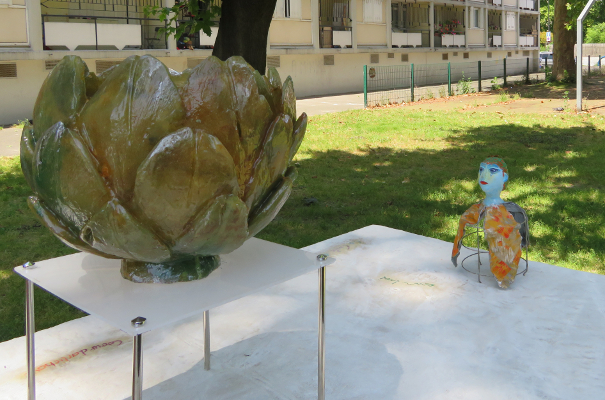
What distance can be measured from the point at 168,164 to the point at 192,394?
3.96ft

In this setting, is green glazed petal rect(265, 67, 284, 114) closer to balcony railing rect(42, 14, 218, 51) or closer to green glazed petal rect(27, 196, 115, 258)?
green glazed petal rect(27, 196, 115, 258)

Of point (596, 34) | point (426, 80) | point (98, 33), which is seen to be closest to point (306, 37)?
point (426, 80)

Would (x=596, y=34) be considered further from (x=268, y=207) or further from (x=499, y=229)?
(x=268, y=207)

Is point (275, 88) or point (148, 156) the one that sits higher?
point (275, 88)

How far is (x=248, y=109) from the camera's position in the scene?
6.41 feet

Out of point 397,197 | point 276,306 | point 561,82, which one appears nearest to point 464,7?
point 561,82

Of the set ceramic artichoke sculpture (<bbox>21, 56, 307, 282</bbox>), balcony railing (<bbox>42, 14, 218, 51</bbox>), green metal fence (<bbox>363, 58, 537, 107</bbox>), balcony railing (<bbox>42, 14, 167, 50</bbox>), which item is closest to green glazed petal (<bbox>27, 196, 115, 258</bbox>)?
ceramic artichoke sculpture (<bbox>21, 56, 307, 282</bbox>)

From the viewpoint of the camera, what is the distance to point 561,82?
66.6 ft

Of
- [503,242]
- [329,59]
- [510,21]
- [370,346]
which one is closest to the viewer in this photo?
[370,346]

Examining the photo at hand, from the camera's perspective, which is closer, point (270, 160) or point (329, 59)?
point (270, 160)

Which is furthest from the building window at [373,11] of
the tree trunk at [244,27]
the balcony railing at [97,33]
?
the tree trunk at [244,27]

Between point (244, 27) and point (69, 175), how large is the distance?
10.7 feet

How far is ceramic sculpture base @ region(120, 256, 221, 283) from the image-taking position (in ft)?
6.71

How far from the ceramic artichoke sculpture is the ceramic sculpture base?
2 cm
